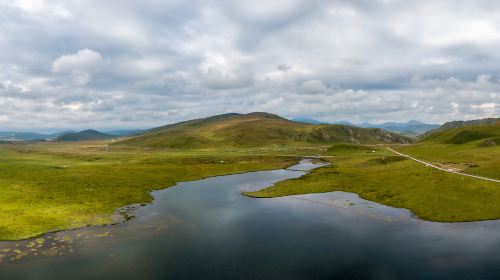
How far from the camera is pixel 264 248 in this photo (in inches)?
2248

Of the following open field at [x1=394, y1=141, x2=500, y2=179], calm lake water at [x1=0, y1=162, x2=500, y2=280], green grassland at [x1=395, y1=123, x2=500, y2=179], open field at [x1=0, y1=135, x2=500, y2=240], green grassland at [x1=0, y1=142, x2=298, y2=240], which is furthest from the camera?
green grassland at [x1=395, y1=123, x2=500, y2=179]

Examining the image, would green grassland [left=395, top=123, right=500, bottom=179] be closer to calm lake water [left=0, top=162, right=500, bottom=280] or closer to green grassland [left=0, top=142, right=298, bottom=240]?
calm lake water [left=0, top=162, right=500, bottom=280]

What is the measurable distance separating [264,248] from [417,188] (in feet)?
191

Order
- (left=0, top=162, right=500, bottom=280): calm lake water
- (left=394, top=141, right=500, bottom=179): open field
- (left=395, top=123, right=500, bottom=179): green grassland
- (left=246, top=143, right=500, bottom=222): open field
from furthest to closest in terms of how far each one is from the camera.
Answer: (left=395, top=123, right=500, bottom=179): green grassland
(left=394, top=141, right=500, bottom=179): open field
(left=246, top=143, right=500, bottom=222): open field
(left=0, top=162, right=500, bottom=280): calm lake water

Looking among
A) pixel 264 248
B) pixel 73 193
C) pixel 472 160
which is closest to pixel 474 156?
pixel 472 160

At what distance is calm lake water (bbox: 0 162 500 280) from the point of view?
47.8 meters

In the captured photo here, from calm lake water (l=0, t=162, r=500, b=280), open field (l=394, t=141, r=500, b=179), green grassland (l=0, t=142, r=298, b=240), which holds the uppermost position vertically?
open field (l=394, t=141, r=500, b=179)

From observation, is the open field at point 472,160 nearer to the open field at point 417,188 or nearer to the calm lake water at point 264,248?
the open field at point 417,188

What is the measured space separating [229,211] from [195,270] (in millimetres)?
33946

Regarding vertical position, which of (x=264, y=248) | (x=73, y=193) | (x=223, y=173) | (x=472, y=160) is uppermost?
(x=472, y=160)

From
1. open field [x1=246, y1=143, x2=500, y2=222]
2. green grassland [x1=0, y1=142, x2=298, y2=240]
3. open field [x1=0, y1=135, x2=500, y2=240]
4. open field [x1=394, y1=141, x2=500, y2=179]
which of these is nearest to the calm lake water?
open field [x1=246, y1=143, x2=500, y2=222]

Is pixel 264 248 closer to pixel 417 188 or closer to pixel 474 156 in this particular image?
pixel 417 188

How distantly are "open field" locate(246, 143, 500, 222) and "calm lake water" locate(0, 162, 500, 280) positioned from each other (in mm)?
6190

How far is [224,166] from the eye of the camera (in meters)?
170
